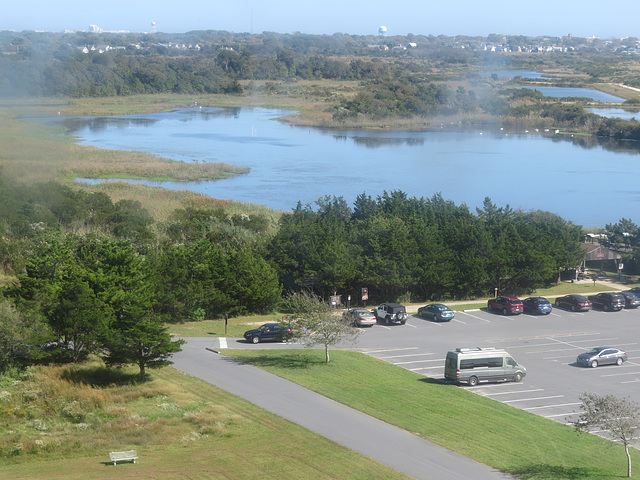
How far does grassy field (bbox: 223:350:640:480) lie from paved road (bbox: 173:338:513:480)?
455 millimetres

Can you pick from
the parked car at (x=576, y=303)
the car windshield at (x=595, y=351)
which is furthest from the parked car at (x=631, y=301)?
the car windshield at (x=595, y=351)

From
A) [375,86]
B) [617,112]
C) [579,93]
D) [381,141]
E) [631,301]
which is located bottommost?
[631,301]

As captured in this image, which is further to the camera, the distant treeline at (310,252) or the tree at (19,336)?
the distant treeline at (310,252)

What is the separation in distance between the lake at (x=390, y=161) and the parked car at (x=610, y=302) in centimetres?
3024

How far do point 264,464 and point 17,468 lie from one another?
18.8ft

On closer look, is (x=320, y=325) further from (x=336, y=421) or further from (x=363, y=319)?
(x=363, y=319)

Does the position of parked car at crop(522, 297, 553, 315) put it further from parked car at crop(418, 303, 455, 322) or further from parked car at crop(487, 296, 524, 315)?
parked car at crop(418, 303, 455, 322)

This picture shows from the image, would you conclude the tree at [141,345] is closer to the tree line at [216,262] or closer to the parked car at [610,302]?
the tree line at [216,262]

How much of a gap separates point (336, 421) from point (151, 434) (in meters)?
4.96

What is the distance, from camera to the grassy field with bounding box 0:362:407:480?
1717cm

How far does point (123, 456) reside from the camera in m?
17.5

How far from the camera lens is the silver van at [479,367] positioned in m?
25.6

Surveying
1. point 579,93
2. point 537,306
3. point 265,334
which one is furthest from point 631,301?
point 579,93

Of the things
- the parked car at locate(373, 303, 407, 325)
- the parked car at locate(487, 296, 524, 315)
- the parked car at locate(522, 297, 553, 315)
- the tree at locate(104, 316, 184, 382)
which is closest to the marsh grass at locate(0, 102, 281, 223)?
the tree at locate(104, 316, 184, 382)
